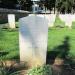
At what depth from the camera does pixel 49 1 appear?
8056 centimetres

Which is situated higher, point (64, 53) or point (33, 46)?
point (33, 46)

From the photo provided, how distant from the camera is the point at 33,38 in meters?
7.50

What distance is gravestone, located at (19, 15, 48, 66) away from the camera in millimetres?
7391

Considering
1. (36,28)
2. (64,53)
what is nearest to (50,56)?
(64,53)

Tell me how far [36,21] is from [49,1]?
7377 centimetres

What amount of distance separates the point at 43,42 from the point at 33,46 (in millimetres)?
264

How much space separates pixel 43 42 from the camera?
7547 millimetres

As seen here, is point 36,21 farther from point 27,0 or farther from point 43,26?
point 27,0

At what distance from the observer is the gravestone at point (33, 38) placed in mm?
7391

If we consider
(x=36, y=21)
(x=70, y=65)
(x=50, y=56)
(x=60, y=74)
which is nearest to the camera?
(x=60, y=74)

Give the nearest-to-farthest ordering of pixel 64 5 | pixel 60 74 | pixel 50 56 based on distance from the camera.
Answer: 1. pixel 60 74
2. pixel 50 56
3. pixel 64 5

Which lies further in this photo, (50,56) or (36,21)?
(50,56)

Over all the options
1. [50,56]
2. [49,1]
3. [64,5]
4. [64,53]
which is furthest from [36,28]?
[49,1]

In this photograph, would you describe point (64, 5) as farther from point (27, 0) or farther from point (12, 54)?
point (12, 54)
